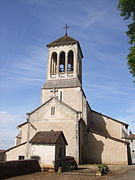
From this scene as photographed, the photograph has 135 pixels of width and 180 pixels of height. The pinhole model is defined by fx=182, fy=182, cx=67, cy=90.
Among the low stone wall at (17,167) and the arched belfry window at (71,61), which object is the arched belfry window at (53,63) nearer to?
the arched belfry window at (71,61)

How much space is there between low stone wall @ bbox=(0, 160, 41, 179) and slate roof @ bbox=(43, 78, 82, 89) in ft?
44.9

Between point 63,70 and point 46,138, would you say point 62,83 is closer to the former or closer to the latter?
point 63,70

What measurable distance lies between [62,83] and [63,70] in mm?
3151

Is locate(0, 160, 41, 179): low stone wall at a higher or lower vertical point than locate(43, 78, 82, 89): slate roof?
lower

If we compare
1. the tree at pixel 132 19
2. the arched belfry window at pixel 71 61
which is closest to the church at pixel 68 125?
the arched belfry window at pixel 71 61

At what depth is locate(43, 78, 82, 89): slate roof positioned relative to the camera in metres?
26.8

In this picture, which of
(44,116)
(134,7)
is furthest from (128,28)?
(44,116)

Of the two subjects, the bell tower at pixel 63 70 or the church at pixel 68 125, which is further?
the bell tower at pixel 63 70

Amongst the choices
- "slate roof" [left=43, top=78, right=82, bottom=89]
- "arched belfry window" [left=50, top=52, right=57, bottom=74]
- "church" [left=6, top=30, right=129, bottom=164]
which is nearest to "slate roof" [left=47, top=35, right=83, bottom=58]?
"church" [left=6, top=30, right=129, bottom=164]

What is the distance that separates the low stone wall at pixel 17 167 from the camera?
38.1ft

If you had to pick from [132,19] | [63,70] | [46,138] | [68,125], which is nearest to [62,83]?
[63,70]

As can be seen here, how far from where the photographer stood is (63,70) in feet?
97.3

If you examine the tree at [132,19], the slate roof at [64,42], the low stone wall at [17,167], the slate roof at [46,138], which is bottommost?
the low stone wall at [17,167]

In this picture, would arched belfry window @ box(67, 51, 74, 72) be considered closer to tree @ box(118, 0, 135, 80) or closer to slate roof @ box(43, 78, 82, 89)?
slate roof @ box(43, 78, 82, 89)
